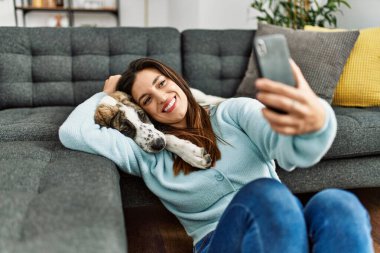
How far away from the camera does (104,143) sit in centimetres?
133

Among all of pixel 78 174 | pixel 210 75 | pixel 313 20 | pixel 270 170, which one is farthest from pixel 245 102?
pixel 313 20

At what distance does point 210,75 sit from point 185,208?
51.1 inches

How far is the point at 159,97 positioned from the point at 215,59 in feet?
4.01

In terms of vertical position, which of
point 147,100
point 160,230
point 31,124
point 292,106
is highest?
point 292,106

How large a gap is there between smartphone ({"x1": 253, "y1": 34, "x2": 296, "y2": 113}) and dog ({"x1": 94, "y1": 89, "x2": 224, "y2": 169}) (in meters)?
0.52

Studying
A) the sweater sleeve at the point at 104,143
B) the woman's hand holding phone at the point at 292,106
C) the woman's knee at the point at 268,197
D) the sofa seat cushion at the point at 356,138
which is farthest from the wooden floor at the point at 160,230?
the woman's hand holding phone at the point at 292,106

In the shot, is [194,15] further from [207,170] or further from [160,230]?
[207,170]

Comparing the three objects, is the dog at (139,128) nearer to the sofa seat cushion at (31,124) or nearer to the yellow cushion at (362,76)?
the sofa seat cushion at (31,124)

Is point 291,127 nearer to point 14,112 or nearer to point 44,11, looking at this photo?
point 14,112

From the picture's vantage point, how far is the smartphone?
0.79 metres

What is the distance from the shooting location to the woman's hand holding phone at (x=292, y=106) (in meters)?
0.76

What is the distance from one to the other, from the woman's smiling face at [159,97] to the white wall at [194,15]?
232 cm

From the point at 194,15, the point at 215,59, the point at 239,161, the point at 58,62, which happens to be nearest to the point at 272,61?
the point at 239,161

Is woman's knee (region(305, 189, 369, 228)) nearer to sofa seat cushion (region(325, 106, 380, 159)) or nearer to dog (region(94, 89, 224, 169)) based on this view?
dog (region(94, 89, 224, 169))
